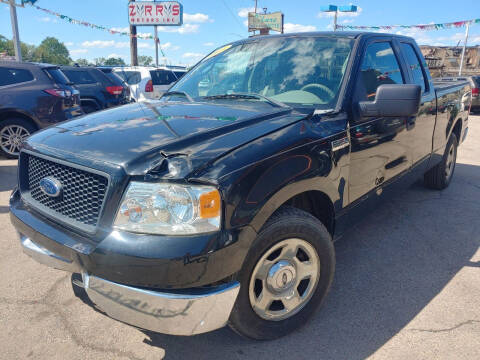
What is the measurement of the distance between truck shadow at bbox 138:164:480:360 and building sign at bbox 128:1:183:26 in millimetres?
21411

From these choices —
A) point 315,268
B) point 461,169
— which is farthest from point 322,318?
point 461,169

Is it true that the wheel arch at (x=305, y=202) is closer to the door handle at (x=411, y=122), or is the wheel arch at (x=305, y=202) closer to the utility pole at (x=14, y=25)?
the door handle at (x=411, y=122)

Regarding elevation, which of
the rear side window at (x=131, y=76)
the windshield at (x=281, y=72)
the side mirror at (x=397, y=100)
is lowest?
the side mirror at (x=397, y=100)

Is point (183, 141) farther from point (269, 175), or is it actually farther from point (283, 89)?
point (283, 89)

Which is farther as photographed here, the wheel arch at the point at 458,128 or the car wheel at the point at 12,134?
the car wheel at the point at 12,134

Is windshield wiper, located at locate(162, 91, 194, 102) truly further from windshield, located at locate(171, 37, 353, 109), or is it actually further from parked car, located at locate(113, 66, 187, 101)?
parked car, located at locate(113, 66, 187, 101)

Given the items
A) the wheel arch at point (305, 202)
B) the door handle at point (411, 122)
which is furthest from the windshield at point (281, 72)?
the door handle at point (411, 122)

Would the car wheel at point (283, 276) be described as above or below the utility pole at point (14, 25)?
below

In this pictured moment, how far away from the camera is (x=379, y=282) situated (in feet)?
9.77

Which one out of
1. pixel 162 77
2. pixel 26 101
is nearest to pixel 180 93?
pixel 26 101

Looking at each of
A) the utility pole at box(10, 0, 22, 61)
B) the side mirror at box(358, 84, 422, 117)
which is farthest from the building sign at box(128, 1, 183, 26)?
the side mirror at box(358, 84, 422, 117)

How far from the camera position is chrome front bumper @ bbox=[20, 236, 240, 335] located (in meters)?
1.71

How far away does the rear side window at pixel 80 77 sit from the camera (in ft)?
32.8

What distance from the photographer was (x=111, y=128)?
228cm
